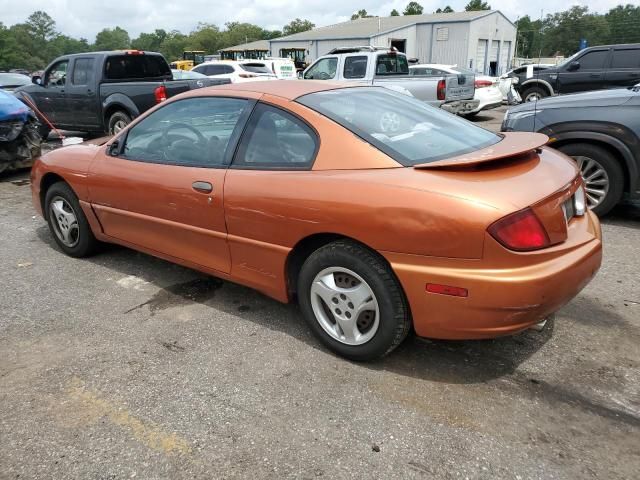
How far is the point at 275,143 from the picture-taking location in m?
3.06

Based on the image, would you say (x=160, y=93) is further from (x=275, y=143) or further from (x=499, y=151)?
(x=499, y=151)

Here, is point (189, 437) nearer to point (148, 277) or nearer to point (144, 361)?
point (144, 361)

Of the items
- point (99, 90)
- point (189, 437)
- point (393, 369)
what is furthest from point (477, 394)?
point (99, 90)

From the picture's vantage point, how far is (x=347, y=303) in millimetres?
2768

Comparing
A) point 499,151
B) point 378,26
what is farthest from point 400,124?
point 378,26

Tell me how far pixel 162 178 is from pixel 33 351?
1.33 metres

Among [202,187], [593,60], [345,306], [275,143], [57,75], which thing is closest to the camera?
[345,306]

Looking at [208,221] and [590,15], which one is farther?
[590,15]

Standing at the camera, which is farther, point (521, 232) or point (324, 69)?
point (324, 69)

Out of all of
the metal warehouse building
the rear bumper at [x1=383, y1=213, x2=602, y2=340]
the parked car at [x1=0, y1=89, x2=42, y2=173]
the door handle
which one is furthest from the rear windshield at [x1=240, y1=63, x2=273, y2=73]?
the metal warehouse building

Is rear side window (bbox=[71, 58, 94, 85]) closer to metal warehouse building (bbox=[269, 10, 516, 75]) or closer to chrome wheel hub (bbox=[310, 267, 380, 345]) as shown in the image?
chrome wheel hub (bbox=[310, 267, 380, 345])

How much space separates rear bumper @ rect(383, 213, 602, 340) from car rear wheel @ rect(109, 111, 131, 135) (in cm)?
873

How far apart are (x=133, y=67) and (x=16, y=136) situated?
325 cm

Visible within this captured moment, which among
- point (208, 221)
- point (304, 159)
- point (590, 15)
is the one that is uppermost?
point (590, 15)
